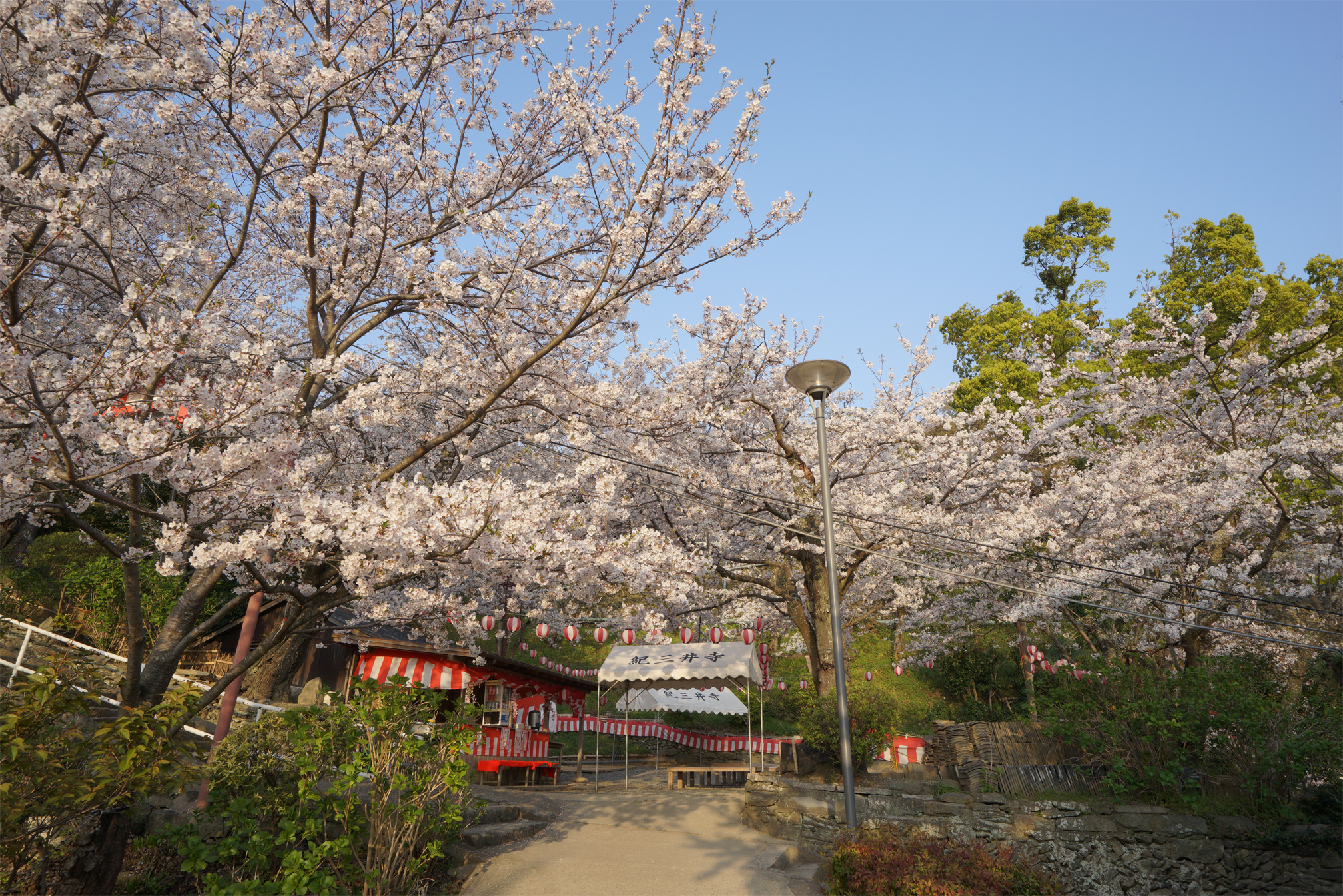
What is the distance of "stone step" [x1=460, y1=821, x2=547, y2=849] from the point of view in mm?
8008

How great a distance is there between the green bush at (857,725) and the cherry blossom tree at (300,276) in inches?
199

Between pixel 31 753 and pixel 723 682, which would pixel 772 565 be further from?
pixel 31 753

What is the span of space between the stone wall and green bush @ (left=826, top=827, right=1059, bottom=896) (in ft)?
4.08

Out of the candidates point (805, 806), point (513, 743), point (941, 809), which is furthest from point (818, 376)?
point (513, 743)

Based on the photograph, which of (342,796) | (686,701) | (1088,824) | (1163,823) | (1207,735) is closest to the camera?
(342,796)

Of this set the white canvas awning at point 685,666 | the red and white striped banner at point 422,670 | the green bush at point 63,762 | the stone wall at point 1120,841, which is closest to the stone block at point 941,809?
the stone wall at point 1120,841

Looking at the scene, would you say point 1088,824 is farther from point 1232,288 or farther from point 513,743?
point 1232,288

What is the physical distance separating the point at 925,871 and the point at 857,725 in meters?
4.39

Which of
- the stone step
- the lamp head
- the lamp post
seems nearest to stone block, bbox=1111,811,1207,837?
the lamp post

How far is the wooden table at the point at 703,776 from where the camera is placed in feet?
51.7

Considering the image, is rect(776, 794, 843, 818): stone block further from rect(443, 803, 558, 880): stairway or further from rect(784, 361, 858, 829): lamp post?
rect(443, 803, 558, 880): stairway

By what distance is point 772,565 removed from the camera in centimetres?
1291

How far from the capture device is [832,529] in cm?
795

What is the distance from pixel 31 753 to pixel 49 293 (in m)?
6.64
